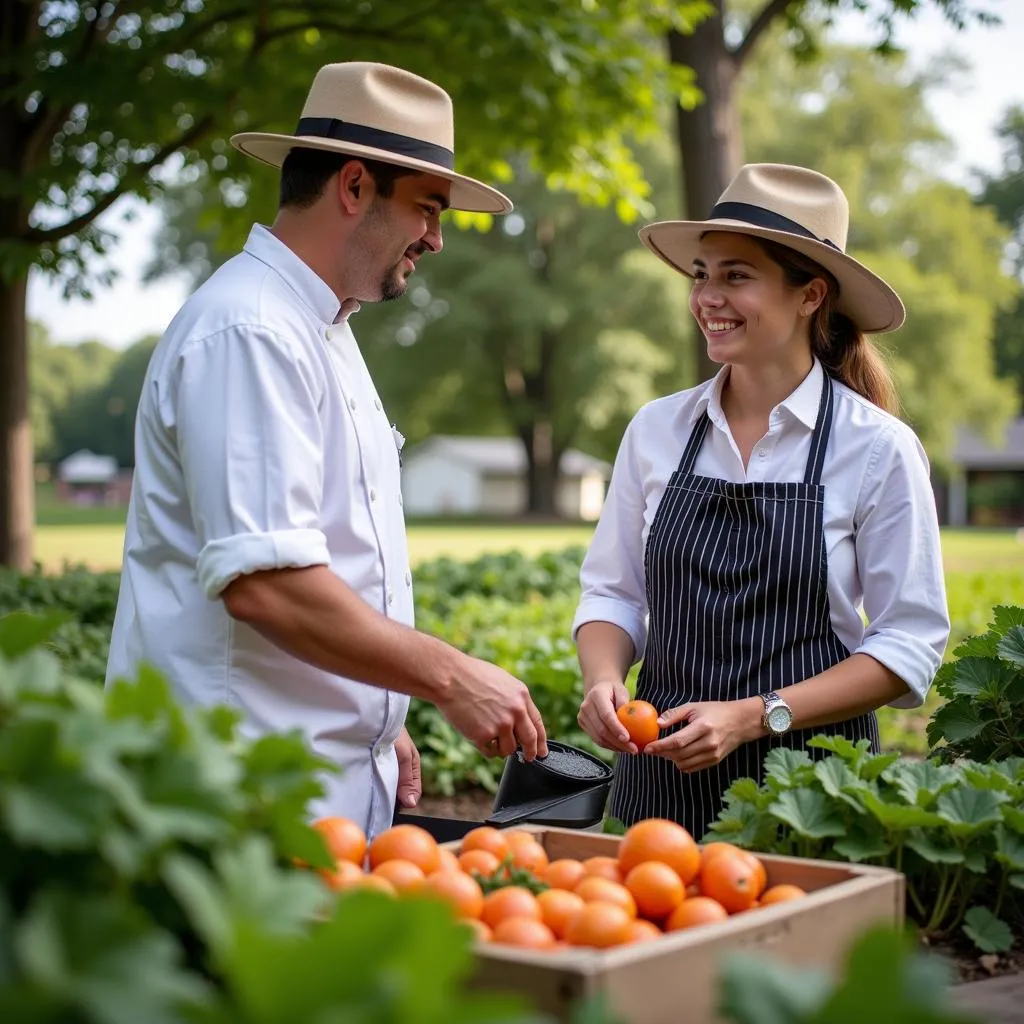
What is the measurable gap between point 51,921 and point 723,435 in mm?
2470

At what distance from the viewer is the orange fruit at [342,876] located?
173 centimetres

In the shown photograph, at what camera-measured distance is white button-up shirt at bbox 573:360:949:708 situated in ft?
10.0

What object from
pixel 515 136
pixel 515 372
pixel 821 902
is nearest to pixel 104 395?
pixel 515 372

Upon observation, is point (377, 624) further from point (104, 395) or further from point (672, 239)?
point (104, 395)

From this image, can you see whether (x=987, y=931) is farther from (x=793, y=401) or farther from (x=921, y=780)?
(x=793, y=401)

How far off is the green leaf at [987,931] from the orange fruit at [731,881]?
0.56 meters

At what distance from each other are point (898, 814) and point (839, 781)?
13 cm

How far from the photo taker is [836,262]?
327cm

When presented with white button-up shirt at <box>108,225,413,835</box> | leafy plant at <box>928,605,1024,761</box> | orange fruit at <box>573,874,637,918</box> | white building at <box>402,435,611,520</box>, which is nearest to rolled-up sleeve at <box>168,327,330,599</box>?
white button-up shirt at <box>108,225,413,835</box>

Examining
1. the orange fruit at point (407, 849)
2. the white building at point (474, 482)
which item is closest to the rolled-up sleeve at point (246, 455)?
the orange fruit at point (407, 849)

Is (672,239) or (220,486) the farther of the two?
(672,239)

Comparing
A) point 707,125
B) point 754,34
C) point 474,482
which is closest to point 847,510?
point 707,125

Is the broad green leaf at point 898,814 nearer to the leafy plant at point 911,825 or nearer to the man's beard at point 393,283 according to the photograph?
the leafy plant at point 911,825

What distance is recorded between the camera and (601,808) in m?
2.83
